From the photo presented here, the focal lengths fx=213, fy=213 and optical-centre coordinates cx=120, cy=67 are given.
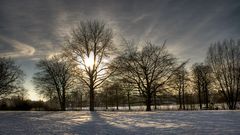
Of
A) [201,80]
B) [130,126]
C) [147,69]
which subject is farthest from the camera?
[201,80]

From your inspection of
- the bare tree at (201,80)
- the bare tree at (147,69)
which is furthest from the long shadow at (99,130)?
the bare tree at (201,80)

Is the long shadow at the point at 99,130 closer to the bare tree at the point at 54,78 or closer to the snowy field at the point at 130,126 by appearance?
the snowy field at the point at 130,126

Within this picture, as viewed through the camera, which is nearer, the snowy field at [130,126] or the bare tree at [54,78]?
the snowy field at [130,126]

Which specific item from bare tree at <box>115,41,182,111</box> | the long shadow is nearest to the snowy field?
the long shadow

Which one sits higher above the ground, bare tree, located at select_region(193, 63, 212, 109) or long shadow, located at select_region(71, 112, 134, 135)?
bare tree, located at select_region(193, 63, 212, 109)

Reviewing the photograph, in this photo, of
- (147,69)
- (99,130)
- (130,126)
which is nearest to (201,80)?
(147,69)

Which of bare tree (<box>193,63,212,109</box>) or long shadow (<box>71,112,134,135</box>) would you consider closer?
long shadow (<box>71,112,134,135</box>)

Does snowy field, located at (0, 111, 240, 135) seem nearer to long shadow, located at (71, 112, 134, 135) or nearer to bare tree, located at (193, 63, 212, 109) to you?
long shadow, located at (71, 112, 134, 135)

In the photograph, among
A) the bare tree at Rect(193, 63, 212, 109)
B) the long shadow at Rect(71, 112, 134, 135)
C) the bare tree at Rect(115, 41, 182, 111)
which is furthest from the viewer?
the bare tree at Rect(193, 63, 212, 109)

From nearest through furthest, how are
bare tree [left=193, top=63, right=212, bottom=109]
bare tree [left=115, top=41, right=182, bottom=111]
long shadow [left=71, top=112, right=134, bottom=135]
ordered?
long shadow [left=71, top=112, right=134, bottom=135], bare tree [left=115, top=41, right=182, bottom=111], bare tree [left=193, top=63, right=212, bottom=109]

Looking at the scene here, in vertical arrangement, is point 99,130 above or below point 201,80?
below

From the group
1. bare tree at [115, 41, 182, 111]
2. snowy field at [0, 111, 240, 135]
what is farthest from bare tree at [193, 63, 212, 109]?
snowy field at [0, 111, 240, 135]

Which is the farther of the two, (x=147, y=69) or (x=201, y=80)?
(x=201, y=80)

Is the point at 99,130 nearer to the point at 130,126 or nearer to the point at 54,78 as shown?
the point at 130,126
